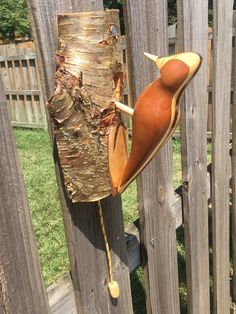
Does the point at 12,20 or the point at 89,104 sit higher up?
the point at 12,20

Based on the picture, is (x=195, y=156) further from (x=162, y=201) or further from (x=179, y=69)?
(x=179, y=69)

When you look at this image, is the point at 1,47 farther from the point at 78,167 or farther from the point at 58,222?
the point at 78,167

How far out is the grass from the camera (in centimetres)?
276

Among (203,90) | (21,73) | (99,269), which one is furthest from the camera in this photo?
(21,73)

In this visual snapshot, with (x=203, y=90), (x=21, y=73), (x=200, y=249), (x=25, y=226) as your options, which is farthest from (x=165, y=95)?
(x=21, y=73)

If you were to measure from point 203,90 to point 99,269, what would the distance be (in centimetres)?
72

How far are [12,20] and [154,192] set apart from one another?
14.7 m

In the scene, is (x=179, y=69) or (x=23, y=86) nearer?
(x=179, y=69)

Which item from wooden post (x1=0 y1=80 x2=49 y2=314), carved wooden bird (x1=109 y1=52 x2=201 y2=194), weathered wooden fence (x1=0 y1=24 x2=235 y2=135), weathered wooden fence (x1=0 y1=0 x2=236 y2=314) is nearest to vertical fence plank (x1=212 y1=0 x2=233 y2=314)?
weathered wooden fence (x1=0 y1=0 x2=236 y2=314)

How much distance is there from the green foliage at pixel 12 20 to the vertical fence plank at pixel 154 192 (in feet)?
47.0

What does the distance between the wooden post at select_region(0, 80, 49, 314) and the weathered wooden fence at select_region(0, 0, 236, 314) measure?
0.5 inches

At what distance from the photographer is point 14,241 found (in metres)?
0.89

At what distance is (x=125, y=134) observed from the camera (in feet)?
3.24

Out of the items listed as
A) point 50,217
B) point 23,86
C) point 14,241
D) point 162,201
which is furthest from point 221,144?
point 23,86
